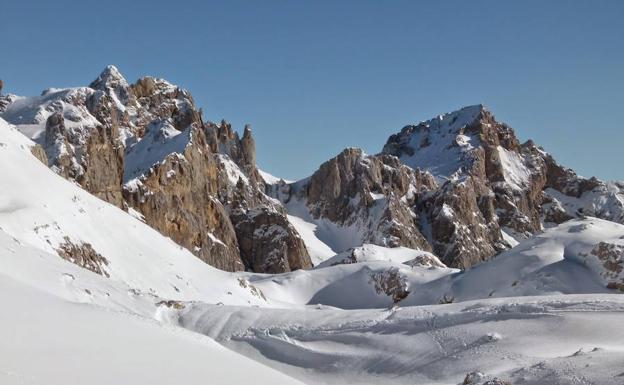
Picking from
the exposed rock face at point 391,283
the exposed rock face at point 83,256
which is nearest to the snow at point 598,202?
the exposed rock face at point 391,283

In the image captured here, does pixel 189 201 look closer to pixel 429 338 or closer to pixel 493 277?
pixel 493 277

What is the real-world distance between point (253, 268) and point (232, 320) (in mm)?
71932

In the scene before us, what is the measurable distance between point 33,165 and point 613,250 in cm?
3742

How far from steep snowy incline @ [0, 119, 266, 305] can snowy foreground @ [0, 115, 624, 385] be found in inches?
5.0

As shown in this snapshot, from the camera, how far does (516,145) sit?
548ft

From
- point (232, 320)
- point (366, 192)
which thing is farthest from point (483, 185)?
point (232, 320)

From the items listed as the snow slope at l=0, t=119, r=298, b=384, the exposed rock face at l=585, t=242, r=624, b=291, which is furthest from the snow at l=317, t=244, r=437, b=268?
the exposed rock face at l=585, t=242, r=624, b=291

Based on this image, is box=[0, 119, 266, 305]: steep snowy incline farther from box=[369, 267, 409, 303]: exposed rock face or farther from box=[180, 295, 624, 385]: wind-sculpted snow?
box=[369, 267, 409, 303]: exposed rock face

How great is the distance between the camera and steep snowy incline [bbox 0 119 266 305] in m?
33.7

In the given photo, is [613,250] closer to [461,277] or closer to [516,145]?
[461,277]

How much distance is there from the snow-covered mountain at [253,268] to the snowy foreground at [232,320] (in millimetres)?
79

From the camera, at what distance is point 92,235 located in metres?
38.5

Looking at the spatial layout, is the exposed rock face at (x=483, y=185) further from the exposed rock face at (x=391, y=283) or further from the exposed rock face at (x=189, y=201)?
the exposed rock face at (x=391, y=283)

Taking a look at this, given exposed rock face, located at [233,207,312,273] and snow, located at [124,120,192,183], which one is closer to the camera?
snow, located at [124,120,192,183]
